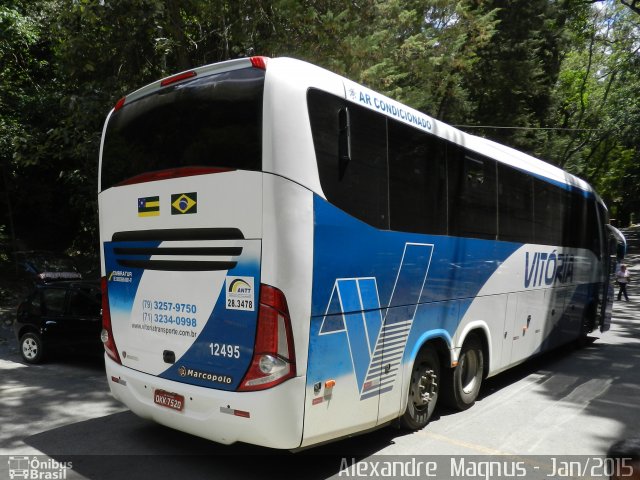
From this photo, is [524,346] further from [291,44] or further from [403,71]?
[403,71]

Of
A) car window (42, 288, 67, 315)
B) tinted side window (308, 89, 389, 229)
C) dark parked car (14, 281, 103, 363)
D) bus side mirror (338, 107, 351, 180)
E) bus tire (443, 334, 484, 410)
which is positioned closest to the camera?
tinted side window (308, 89, 389, 229)

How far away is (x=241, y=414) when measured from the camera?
4035 millimetres

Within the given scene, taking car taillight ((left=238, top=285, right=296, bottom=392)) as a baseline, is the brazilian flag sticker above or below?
above

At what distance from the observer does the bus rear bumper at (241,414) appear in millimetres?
3932

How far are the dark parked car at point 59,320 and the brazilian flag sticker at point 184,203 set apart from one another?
4.60 metres

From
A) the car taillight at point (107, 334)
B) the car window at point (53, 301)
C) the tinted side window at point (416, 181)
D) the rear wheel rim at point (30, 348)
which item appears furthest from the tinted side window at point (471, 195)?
the rear wheel rim at point (30, 348)

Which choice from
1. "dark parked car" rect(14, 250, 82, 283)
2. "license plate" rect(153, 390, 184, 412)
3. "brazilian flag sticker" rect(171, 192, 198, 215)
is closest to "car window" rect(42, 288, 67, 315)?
"license plate" rect(153, 390, 184, 412)

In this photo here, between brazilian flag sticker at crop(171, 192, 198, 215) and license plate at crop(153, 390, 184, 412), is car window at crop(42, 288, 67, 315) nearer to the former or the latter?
license plate at crop(153, 390, 184, 412)

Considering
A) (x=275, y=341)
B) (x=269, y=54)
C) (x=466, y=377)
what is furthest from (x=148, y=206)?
(x=269, y=54)

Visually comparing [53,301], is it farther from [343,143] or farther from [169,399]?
[343,143]

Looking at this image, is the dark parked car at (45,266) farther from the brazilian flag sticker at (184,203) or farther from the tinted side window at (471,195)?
the tinted side window at (471,195)

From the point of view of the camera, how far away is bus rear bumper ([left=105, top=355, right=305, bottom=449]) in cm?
393

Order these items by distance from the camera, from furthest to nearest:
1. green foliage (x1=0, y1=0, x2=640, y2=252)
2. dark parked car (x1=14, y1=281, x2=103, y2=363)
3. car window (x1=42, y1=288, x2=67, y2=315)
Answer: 1. green foliage (x1=0, y1=0, x2=640, y2=252)
2. car window (x1=42, y1=288, x2=67, y2=315)
3. dark parked car (x1=14, y1=281, x2=103, y2=363)

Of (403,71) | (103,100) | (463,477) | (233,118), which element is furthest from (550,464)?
(403,71)
